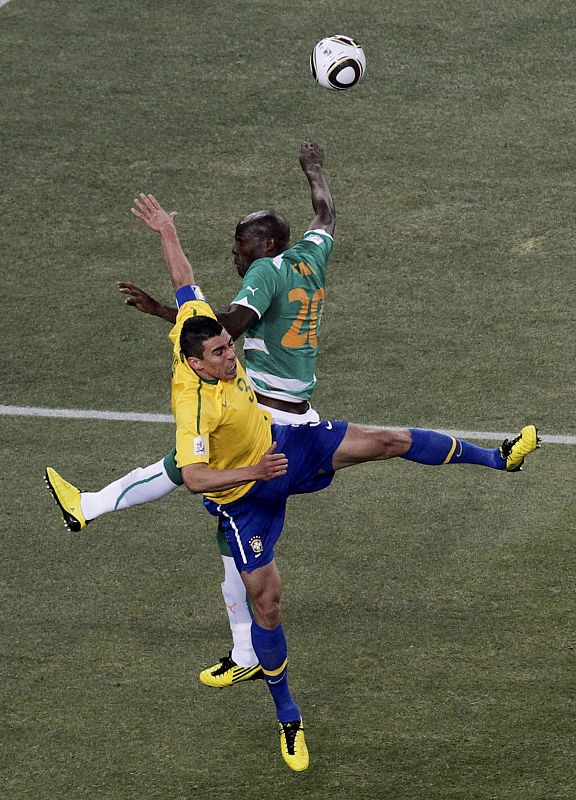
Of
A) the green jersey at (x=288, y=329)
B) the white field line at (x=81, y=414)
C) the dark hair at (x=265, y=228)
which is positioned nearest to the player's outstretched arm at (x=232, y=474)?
the green jersey at (x=288, y=329)

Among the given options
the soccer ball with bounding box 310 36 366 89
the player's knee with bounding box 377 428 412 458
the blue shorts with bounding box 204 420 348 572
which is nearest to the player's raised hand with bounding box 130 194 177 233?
the blue shorts with bounding box 204 420 348 572

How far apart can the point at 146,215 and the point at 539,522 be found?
12.0 feet

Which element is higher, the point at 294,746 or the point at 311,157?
the point at 311,157

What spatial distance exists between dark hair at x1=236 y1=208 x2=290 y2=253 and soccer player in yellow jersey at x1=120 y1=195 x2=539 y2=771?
1.72 ft

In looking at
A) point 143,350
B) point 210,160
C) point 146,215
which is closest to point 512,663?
point 146,215

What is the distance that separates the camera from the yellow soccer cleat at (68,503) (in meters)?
9.01

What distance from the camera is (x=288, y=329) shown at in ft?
29.2

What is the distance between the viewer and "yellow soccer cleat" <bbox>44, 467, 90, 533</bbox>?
901 cm

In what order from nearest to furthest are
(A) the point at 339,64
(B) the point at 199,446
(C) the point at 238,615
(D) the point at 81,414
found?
(B) the point at 199,446, (C) the point at 238,615, (A) the point at 339,64, (D) the point at 81,414

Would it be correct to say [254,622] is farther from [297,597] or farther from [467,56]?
[467,56]

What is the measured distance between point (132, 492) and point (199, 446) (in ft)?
4.10

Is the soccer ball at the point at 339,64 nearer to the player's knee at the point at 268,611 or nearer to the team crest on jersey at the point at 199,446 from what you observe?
the team crest on jersey at the point at 199,446

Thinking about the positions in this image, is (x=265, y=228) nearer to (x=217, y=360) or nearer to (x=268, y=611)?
(x=217, y=360)

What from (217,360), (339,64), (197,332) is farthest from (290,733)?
(339,64)
